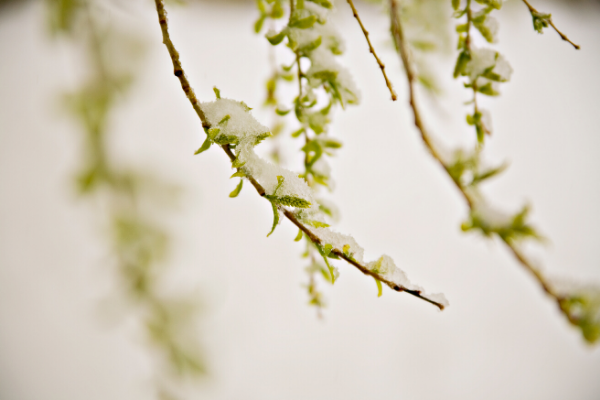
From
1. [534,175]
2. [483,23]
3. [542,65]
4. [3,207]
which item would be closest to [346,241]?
[483,23]

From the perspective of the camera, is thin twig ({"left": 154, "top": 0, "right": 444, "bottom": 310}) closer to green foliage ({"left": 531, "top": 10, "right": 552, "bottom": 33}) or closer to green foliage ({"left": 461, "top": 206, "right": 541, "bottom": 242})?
green foliage ({"left": 461, "top": 206, "right": 541, "bottom": 242})

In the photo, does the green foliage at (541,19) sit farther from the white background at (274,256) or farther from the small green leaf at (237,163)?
the white background at (274,256)

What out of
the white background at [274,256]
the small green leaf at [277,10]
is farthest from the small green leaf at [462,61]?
the white background at [274,256]

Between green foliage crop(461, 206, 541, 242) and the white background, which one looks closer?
green foliage crop(461, 206, 541, 242)

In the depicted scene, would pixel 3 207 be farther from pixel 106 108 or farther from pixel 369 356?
pixel 369 356

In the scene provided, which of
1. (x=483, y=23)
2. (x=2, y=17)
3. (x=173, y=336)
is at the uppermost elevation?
(x=483, y=23)

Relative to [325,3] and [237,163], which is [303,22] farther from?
[237,163]

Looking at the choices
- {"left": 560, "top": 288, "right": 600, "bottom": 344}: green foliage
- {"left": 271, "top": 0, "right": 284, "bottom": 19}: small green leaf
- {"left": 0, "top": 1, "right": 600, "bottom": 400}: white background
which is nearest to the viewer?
{"left": 560, "top": 288, "right": 600, "bottom": 344}: green foliage

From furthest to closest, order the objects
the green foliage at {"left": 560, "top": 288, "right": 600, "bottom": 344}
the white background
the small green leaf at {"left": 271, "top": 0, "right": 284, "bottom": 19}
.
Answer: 1. the white background
2. the small green leaf at {"left": 271, "top": 0, "right": 284, "bottom": 19}
3. the green foliage at {"left": 560, "top": 288, "right": 600, "bottom": 344}

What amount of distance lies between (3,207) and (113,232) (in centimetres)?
61

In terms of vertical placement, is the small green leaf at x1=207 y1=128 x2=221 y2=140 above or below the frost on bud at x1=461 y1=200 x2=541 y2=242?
below

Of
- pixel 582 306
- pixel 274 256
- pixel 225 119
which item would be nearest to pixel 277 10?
pixel 225 119

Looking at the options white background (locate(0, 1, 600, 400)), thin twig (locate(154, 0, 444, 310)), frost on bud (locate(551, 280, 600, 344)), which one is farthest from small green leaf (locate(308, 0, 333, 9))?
white background (locate(0, 1, 600, 400))

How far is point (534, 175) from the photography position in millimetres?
1179
